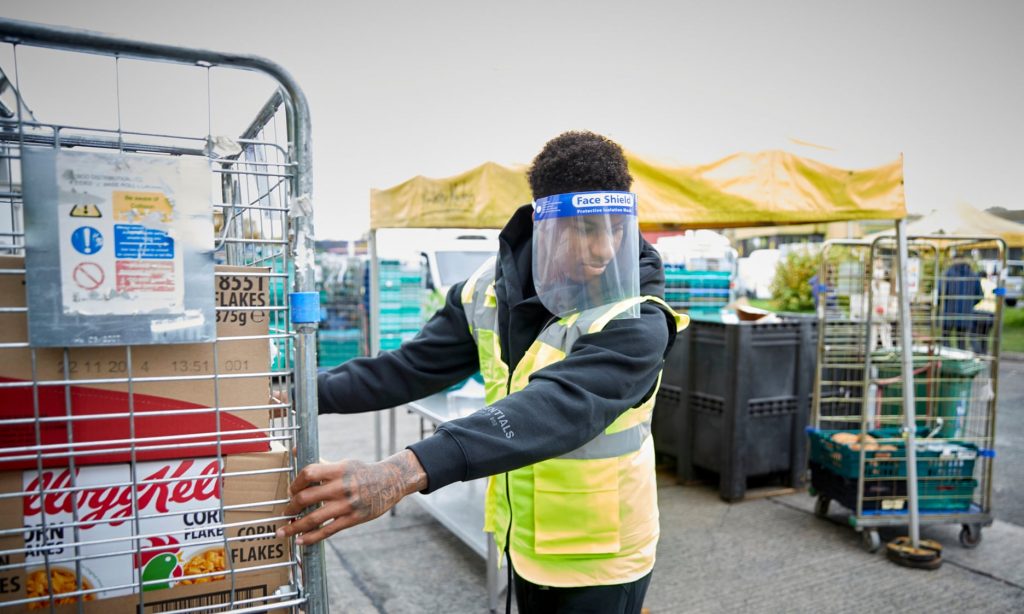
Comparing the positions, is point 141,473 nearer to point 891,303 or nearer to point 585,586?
point 585,586

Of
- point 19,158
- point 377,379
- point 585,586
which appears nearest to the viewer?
point 19,158

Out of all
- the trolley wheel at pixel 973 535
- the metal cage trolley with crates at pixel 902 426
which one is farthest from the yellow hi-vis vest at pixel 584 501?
the trolley wheel at pixel 973 535

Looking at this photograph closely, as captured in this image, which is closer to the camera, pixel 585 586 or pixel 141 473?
pixel 141 473

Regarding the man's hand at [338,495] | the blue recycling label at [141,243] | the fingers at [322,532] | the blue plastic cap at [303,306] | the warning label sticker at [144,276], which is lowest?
the fingers at [322,532]

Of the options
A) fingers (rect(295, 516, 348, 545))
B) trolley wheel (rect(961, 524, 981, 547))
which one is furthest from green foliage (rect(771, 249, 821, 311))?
fingers (rect(295, 516, 348, 545))

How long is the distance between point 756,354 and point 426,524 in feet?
9.29

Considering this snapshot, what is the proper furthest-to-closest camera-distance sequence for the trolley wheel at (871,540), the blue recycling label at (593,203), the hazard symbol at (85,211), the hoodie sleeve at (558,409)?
the trolley wheel at (871,540)
the blue recycling label at (593,203)
the hoodie sleeve at (558,409)
the hazard symbol at (85,211)

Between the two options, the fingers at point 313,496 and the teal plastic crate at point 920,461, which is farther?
the teal plastic crate at point 920,461

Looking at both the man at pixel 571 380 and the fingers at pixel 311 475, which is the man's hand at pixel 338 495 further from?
the man at pixel 571 380

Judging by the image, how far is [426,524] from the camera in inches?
187

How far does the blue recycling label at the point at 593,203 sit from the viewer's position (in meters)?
1.64

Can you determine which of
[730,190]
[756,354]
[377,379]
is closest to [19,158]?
[377,379]

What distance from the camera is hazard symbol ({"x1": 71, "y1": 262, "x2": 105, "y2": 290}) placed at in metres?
1.07

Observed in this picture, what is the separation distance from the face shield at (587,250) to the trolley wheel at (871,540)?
3.51 meters
